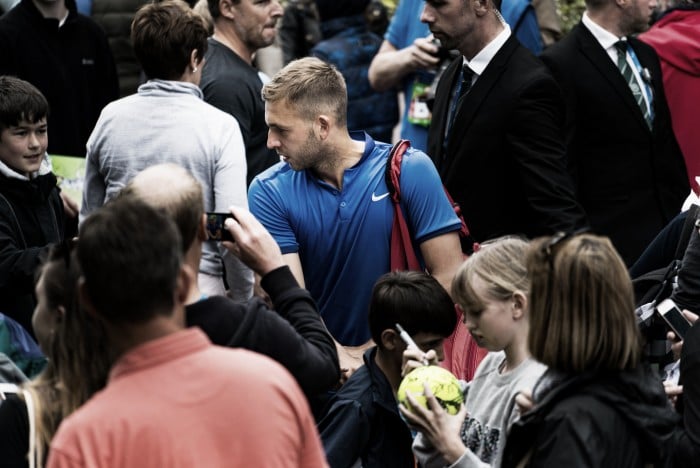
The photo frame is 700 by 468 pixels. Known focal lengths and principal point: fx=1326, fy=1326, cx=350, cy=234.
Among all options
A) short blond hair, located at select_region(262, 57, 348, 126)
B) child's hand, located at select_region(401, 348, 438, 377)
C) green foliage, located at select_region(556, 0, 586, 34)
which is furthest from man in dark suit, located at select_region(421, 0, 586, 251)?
green foliage, located at select_region(556, 0, 586, 34)

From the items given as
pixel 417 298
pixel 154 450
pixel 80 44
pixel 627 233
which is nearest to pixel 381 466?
pixel 417 298

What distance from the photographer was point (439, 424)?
150 inches

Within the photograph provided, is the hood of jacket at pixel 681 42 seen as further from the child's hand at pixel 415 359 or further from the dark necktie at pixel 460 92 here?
the child's hand at pixel 415 359

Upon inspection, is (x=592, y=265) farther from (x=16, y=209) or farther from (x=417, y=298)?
(x=16, y=209)

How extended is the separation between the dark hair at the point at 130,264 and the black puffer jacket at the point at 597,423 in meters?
1.21

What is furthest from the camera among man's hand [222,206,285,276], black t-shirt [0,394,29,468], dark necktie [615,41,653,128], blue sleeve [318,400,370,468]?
dark necktie [615,41,653,128]

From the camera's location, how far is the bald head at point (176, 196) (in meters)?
3.31

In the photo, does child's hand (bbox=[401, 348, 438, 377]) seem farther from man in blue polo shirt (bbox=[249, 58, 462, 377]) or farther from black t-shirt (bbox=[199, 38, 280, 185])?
black t-shirt (bbox=[199, 38, 280, 185])

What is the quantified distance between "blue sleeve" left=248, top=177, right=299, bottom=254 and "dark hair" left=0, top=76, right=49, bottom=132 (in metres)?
1.18

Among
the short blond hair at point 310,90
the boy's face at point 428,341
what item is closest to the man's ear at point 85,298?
the boy's face at point 428,341

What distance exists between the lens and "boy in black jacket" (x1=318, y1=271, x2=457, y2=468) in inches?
175

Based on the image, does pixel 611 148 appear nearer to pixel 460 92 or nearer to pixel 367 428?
pixel 460 92

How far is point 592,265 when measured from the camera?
11.5 feet

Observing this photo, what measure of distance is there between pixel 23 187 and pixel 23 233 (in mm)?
201
